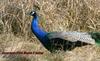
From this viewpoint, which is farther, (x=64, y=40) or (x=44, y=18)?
(x=44, y=18)

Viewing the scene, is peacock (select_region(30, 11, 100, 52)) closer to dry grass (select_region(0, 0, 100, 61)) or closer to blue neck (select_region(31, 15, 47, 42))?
blue neck (select_region(31, 15, 47, 42))

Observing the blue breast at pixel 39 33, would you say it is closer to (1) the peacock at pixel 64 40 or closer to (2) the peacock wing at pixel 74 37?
(1) the peacock at pixel 64 40

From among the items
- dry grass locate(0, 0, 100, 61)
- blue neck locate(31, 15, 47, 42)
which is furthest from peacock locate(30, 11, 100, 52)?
dry grass locate(0, 0, 100, 61)

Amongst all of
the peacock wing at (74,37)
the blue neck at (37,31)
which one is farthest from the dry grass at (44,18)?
the peacock wing at (74,37)

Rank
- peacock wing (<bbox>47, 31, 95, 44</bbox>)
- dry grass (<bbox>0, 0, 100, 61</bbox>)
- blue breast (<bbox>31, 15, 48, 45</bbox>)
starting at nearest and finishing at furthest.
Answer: peacock wing (<bbox>47, 31, 95, 44</bbox>), blue breast (<bbox>31, 15, 48, 45</bbox>), dry grass (<bbox>0, 0, 100, 61</bbox>)

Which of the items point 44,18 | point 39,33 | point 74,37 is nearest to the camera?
point 74,37

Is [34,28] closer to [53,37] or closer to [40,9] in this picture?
[53,37]

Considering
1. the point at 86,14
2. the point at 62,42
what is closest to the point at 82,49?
the point at 62,42

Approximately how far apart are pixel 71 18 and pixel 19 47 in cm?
154

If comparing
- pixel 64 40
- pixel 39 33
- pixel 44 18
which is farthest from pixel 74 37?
pixel 44 18

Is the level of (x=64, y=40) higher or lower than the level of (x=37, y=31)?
lower

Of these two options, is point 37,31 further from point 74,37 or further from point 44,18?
point 44,18

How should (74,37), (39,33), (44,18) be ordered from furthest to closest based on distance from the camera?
(44,18)
(39,33)
(74,37)

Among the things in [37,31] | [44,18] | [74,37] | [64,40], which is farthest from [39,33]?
[44,18]
